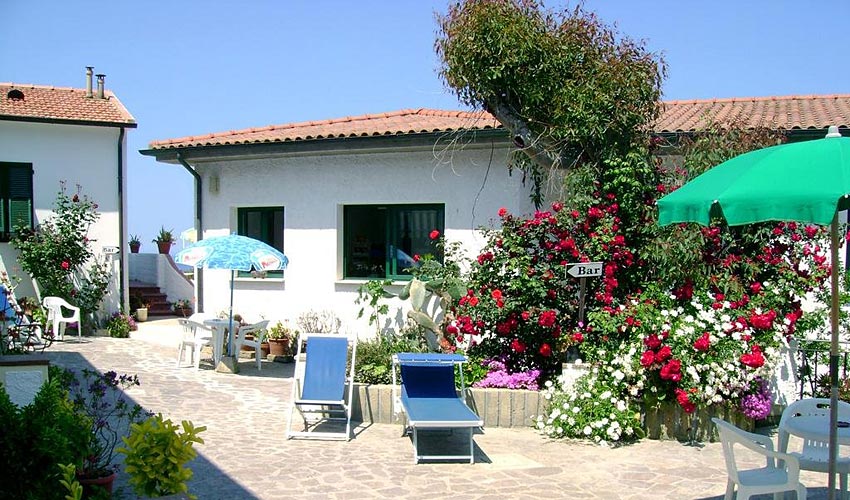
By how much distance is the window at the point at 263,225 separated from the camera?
45.2 feet

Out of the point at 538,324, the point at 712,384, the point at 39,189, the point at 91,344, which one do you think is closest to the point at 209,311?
the point at 91,344

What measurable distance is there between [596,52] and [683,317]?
11.4 ft

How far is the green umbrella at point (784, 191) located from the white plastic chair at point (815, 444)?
0.50m

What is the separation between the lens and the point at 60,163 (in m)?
16.8

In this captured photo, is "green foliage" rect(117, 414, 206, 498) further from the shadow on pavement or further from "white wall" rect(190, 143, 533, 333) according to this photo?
"white wall" rect(190, 143, 533, 333)

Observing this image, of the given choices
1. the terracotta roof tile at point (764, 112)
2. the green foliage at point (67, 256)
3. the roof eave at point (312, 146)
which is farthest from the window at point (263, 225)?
the terracotta roof tile at point (764, 112)

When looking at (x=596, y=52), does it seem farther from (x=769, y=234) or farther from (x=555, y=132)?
(x=769, y=234)

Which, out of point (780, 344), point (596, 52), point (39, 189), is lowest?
point (780, 344)

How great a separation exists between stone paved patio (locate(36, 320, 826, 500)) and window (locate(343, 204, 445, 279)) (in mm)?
3652

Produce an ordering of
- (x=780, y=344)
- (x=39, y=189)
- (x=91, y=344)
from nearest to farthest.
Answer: (x=780, y=344)
(x=91, y=344)
(x=39, y=189)

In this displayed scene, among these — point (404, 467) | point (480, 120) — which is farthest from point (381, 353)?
point (480, 120)

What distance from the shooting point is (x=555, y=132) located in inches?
366

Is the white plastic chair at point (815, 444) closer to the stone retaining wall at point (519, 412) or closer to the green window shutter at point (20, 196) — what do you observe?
the stone retaining wall at point (519, 412)

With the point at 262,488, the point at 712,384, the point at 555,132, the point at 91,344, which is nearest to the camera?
the point at 262,488
